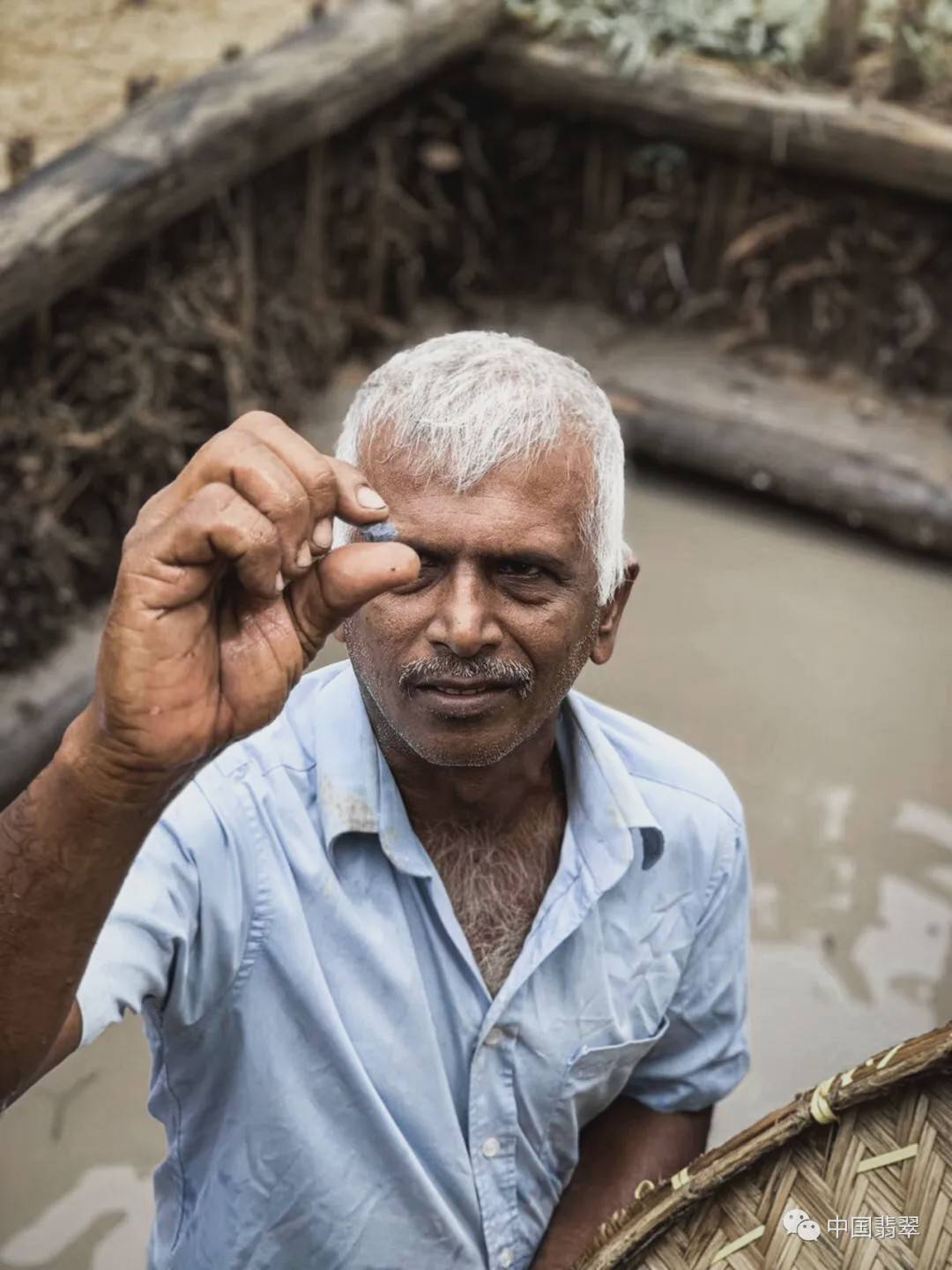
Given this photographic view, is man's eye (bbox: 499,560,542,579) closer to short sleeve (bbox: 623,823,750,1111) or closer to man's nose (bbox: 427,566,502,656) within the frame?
man's nose (bbox: 427,566,502,656)

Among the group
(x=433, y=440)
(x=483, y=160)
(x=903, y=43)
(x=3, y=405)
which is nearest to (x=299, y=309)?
(x=483, y=160)

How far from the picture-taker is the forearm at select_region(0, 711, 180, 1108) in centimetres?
143

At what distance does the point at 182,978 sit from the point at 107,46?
374 centimetres

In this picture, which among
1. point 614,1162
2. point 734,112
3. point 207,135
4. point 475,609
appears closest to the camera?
point 475,609

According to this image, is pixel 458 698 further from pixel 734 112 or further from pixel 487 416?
pixel 734 112

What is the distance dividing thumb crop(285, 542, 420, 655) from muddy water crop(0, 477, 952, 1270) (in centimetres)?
191

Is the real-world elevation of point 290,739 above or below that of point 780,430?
above

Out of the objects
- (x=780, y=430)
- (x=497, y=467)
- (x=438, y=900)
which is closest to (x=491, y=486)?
(x=497, y=467)

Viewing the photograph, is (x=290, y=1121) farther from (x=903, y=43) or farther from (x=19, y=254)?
(x=903, y=43)

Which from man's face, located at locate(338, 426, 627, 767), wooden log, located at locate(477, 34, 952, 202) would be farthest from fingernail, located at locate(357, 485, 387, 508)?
wooden log, located at locate(477, 34, 952, 202)

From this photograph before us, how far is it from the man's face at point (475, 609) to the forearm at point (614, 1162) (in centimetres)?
64

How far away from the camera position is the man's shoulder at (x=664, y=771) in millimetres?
2094

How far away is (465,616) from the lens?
179 cm

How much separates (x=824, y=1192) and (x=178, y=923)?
80 centimetres
